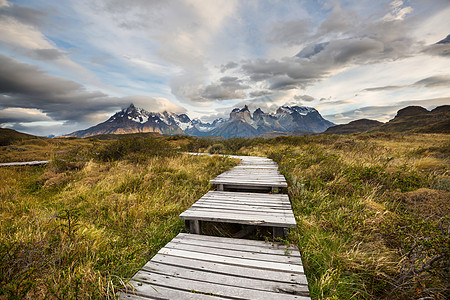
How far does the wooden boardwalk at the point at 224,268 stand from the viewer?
182 cm

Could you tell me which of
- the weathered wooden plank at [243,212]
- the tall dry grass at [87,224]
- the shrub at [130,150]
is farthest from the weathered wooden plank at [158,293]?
the shrub at [130,150]

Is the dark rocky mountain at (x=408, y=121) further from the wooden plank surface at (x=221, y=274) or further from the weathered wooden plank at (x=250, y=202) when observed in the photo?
the wooden plank surface at (x=221, y=274)

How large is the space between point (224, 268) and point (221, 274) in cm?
9

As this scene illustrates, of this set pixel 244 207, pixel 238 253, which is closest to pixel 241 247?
pixel 238 253

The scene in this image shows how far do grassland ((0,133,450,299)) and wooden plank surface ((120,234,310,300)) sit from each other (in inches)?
11.7

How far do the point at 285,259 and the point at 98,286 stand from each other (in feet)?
7.13

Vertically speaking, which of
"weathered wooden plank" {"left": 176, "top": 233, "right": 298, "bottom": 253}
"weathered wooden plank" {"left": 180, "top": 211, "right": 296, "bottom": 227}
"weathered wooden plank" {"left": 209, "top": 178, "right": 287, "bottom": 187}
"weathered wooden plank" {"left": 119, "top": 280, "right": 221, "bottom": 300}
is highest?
"weathered wooden plank" {"left": 209, "top": 178, "right": 287, "bottom": 187}

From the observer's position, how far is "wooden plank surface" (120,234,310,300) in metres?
1.81

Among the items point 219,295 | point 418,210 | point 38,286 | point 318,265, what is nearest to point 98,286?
point 38,286

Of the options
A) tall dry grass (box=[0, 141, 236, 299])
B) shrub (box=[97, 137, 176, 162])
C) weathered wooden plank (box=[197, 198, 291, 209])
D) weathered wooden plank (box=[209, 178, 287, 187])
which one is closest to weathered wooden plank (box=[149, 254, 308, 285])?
tall dry grass (box=[0, 141, 236, 299])

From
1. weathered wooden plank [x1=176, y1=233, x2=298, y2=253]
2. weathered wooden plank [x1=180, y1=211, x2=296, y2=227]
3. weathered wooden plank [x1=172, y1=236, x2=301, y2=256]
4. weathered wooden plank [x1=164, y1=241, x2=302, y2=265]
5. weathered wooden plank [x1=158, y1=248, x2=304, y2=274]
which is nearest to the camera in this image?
weathered wooden plank [x1=158, y1=248, x2=304, y2=274]

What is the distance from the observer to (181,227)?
3.54 meters

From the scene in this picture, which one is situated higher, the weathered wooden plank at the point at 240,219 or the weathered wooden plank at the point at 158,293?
the weathered wooden plank at the point at 240,219

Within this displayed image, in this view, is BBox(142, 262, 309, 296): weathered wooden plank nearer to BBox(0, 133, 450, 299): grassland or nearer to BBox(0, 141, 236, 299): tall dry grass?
BBox(0, 133, 450, 299): grassland
